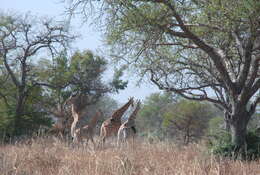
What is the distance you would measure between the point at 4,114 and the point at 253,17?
1709cm

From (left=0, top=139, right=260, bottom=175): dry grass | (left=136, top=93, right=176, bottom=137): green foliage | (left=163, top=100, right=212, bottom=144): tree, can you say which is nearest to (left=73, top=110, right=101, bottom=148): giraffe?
(left=0, top=139, right=260, bottom=175): dry grass

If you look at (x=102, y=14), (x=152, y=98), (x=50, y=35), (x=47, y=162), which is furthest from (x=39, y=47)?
(x=152, y=98)

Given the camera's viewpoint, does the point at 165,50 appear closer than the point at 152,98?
Yes

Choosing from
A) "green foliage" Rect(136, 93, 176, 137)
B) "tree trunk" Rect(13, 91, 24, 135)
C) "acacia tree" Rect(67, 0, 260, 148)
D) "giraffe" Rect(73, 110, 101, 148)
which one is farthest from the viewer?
"green foliage" Rect(136, 93, 176, 137)

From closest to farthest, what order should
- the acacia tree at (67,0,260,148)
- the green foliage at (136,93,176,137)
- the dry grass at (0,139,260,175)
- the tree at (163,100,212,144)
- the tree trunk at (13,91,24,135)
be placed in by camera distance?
the dry grass at (0,139,260,175)
the acacia tree at (67,0,260,148)
the tree trunk at (13,91,24,135)
the tree at (163,100,212,144)
the green foliage at (136,93,176,137)

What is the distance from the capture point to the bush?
31.8 feet

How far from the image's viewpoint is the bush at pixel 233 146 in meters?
9.68

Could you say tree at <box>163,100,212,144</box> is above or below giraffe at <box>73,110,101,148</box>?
above

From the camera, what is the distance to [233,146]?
9.94 metres

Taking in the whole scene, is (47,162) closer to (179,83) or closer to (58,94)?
(179,83)

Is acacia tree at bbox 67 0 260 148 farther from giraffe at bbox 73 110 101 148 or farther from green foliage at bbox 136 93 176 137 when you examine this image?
green foliage at bbox 136 93 176 137

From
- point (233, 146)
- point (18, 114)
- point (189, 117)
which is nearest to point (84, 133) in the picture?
point (233, 146)

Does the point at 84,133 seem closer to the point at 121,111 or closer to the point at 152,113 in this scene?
the point at 121,111

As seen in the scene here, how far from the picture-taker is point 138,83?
1190cm
